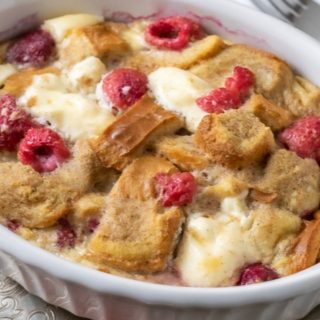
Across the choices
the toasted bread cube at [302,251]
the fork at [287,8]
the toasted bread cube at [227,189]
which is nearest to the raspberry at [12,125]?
the toasted bread cube at [227,189]

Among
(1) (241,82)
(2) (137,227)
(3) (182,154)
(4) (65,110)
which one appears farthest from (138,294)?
(1) (241,82)

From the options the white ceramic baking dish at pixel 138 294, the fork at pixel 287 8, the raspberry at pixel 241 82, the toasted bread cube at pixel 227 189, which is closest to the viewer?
the white ceramic baking dish at pixel 138 294

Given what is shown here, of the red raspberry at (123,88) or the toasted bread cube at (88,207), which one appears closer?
the toasted bread cube at (88,207)

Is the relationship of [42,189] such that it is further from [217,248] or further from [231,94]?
[231,94]

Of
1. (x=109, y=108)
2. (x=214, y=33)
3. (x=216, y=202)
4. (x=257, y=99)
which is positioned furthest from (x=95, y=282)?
(x=214, y=33)

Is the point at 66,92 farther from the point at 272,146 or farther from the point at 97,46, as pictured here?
the point at 272,146

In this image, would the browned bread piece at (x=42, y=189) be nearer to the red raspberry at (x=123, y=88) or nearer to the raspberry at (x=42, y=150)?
the raspberry at (x=42, y=150)

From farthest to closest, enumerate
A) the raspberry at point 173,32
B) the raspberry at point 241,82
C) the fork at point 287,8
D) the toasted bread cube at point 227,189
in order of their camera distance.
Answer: the fork at point 287,8
the raspberry at point 173,32
the raspberry at point 241,82
the toasted bread cube at point 227,189
